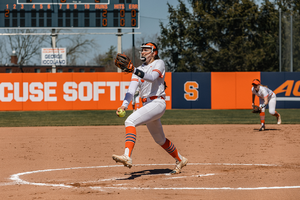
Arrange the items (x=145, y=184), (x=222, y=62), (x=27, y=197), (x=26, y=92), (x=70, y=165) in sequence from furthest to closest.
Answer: (x=222, y=62) → (x=26, y=92) → (x=70, y=165) → (x=145, y=184) → (x=27, y=197)

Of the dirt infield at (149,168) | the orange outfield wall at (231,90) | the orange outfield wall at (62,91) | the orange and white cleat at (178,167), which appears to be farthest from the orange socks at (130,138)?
the orange outfield wall at (231,90)

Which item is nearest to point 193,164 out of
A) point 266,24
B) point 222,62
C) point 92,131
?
point 92,131

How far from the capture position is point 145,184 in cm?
550

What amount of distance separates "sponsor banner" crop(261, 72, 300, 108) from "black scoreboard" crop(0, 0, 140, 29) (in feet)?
30.4

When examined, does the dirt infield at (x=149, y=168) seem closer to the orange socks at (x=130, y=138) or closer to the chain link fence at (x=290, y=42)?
the orange socks at (x=130, y=138)

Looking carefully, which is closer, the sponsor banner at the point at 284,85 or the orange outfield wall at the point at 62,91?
the orange outfield wall at the point at 62,91

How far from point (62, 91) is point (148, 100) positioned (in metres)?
19.7

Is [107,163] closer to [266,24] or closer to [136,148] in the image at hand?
[136,148]

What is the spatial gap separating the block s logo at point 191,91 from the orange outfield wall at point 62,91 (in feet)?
12.5

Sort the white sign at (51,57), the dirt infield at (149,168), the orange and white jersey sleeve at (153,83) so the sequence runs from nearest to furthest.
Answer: the dirt infield at (149,168)
the orange and white jersey sleeve at (153,83)
the white sign at (51,57)

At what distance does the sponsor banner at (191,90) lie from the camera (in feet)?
83.8

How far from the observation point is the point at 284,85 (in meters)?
25.7

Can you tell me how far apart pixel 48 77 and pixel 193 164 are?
19.2m

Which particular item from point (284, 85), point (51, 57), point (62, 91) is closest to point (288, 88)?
point (284, 85)
